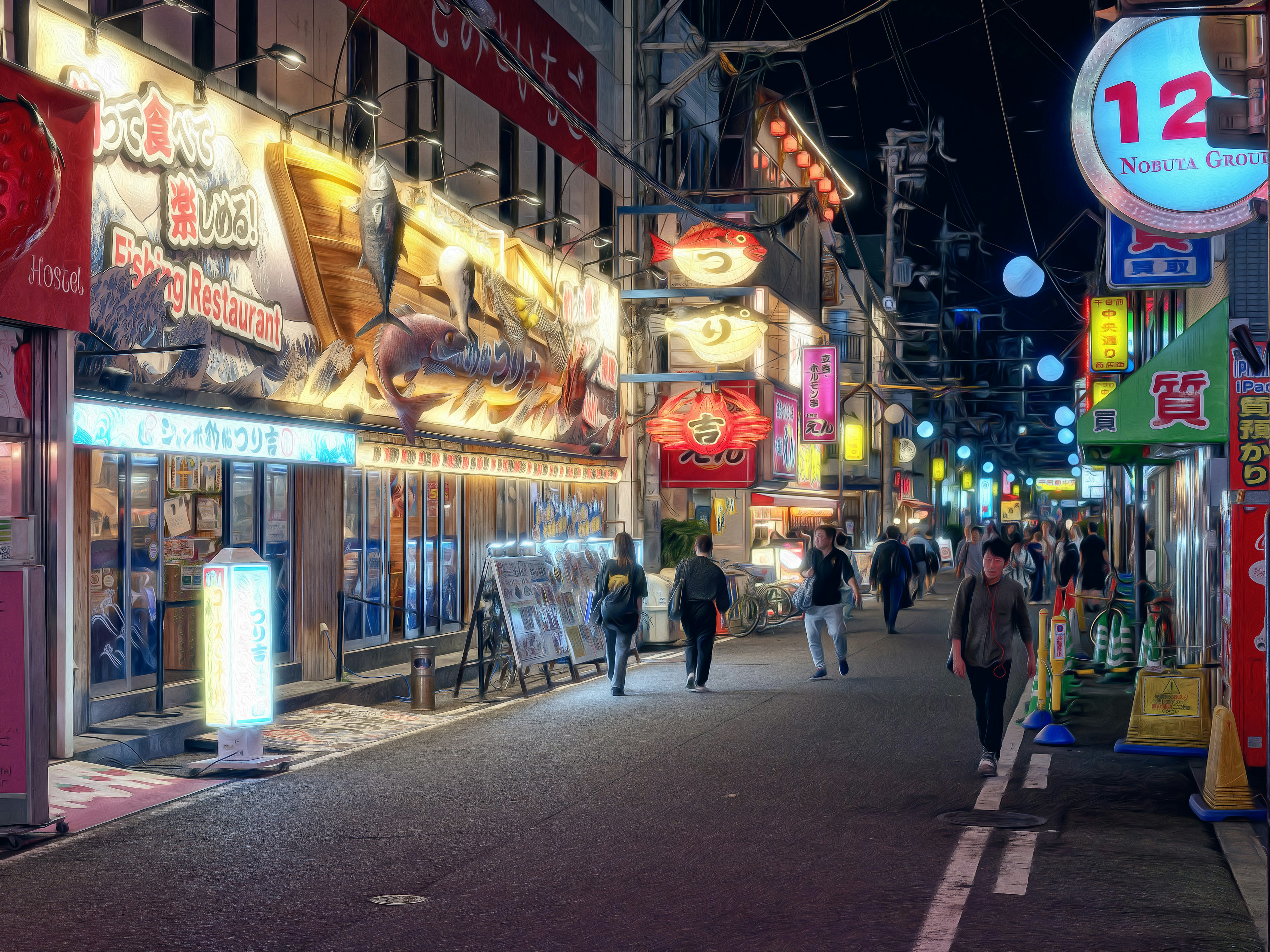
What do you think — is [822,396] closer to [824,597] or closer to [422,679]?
[824,597]

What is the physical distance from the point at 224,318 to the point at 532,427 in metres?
9.65

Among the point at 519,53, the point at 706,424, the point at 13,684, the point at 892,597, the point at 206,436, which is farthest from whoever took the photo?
the point at 706,424

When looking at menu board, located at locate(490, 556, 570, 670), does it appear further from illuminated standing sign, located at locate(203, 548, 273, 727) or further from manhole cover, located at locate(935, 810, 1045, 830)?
manhole cover, located at locate(935, 810, 1045, 830)

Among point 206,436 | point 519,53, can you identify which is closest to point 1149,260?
point 206,436

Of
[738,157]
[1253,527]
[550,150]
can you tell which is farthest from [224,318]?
[738,157]

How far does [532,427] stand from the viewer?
22875 mm

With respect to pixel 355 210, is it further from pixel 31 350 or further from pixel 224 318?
pixel 31 350

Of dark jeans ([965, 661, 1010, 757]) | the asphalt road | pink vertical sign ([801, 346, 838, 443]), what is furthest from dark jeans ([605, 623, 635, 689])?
pink vertical sign ([801, 346, 838, 443])

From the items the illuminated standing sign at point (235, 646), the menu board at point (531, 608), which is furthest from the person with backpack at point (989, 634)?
the menu board at point (531, 608)

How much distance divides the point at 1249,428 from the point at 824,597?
7162mm

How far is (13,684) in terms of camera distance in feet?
26.8

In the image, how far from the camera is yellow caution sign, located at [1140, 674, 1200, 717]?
11992 millimetres

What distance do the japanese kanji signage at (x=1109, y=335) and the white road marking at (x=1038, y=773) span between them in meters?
19.1

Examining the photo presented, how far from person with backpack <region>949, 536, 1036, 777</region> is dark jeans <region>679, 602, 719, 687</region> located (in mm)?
5475
